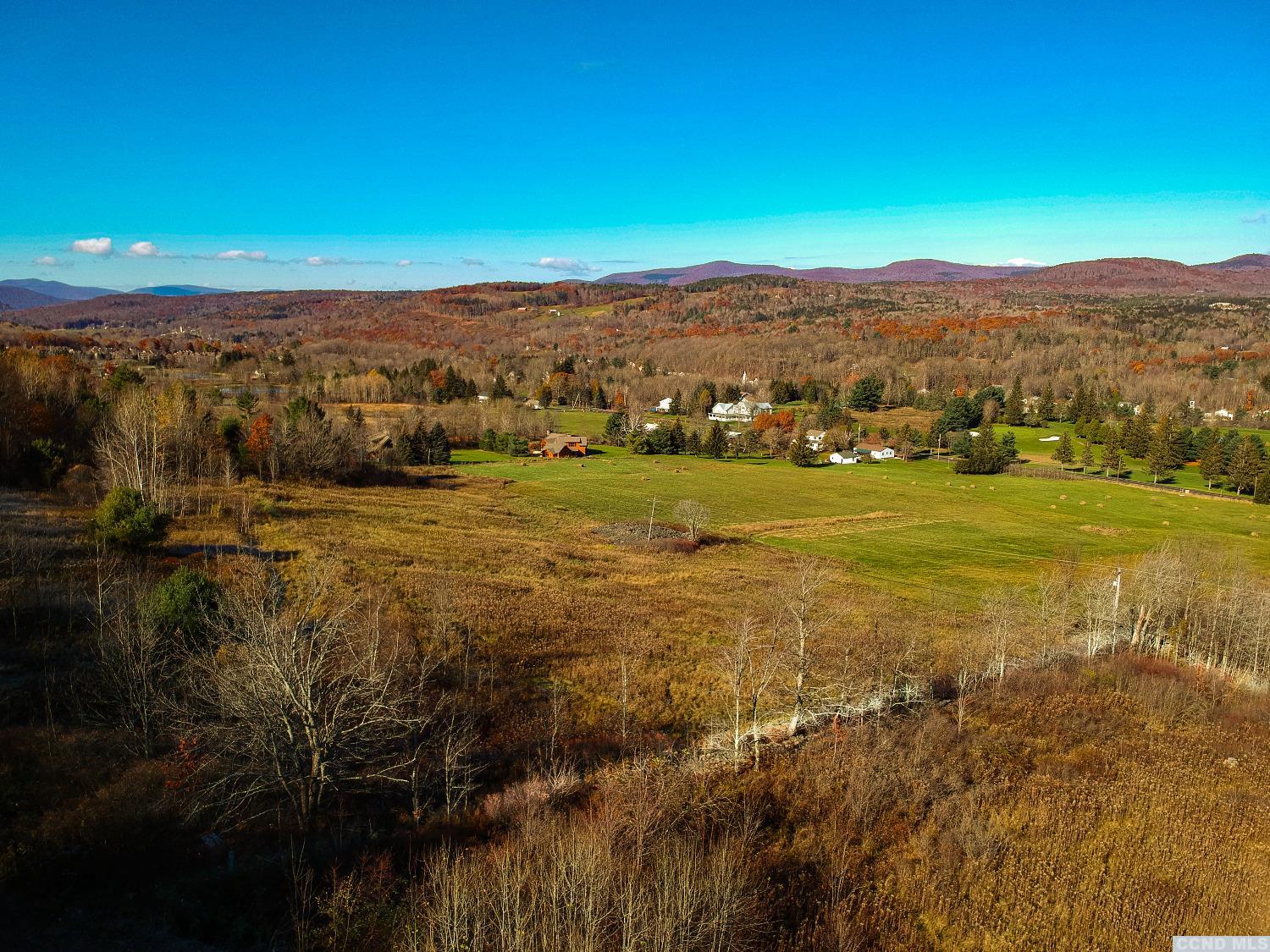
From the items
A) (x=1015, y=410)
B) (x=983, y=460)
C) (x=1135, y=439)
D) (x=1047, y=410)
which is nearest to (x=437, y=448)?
(x=983, y=460)

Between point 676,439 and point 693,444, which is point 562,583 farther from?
point 693,444

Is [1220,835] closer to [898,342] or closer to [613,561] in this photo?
[613,561]

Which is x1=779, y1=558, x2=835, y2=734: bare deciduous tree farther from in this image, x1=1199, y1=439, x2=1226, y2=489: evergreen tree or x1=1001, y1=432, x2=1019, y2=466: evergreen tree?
x1=1199, y1=439, x2=1226, y2=489: evergreen tree

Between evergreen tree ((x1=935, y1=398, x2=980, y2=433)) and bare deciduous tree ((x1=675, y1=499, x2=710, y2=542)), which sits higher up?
evergreen tree ((x1=935, y1=398, x2=980, y2=433))

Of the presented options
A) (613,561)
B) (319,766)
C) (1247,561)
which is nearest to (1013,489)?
(1247,561)

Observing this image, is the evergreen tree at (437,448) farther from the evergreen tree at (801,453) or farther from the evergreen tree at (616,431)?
the evergreen tree at (801,453)

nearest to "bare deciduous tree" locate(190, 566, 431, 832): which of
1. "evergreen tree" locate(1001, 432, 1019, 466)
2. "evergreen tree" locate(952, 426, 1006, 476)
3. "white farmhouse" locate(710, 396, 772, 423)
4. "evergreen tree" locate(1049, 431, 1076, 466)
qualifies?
"evergreen tree" locate(952, 426, 1006, 476)
